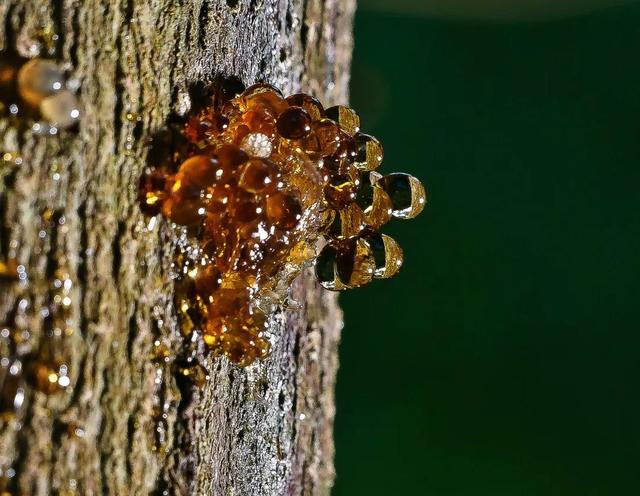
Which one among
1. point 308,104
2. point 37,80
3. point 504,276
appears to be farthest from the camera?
point 504,276

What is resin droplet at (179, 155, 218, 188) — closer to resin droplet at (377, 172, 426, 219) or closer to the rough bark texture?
the rough bark texture

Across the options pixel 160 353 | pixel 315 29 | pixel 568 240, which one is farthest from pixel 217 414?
pixel 568 240

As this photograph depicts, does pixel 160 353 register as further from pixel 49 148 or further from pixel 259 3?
pixel 259 3

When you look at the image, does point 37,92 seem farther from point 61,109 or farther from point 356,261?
point 356,261

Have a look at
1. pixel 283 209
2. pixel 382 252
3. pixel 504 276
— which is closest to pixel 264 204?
pixel 283 209

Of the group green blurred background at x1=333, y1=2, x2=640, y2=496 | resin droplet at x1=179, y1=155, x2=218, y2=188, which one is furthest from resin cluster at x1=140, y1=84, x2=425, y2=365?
green blurred background at x1=333, y1=2, x2=640, y2=496
